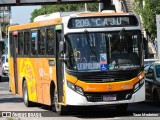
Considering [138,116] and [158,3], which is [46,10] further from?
[138,116]

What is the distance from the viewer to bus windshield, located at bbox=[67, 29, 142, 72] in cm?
1522

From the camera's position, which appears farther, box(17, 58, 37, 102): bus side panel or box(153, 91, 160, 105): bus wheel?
box(153, 91, 160, 105): bus wheel

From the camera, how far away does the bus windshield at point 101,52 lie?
599 inches

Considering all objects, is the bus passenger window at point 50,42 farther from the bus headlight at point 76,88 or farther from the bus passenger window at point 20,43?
the bus passenger window at point 20,43

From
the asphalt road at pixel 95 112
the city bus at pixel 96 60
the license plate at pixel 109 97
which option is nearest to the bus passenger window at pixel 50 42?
the city bus at pixel 96 60

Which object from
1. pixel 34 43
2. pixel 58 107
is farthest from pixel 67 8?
pixel 58 107

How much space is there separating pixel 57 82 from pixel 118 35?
217 centimetres

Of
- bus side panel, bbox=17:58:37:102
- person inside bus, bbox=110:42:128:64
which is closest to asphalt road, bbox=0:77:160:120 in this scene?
bus side panel, bbox=17:58:37:102

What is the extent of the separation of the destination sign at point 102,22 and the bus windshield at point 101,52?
251 millimetres

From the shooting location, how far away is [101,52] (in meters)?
15.3

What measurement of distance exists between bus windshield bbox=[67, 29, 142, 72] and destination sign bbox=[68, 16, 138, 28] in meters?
0.25

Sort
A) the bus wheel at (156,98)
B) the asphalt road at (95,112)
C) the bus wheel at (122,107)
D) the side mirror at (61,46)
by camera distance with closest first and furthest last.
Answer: the side mirror at (61,46)
the asphalt road at (95,112)
the bus wheel at (122,107)
the bus wheel at (156,98)

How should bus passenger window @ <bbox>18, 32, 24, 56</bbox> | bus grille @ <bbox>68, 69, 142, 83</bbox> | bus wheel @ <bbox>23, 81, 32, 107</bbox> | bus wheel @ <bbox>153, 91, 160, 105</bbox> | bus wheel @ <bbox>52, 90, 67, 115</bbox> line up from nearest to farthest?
bus grille @ <bbox>68, 69, 142, 83</bbox> < bus wheel @ <bbox>52, 90, 67, 115</bbox> < bus wheel @ <bbox>153, 91, 160, 105</bbox> < bus wheel @ <bbox>23, 81, 32, 107</bbox> < bus passenger window @ <bbox>18, 32, 24, 56</bbox>

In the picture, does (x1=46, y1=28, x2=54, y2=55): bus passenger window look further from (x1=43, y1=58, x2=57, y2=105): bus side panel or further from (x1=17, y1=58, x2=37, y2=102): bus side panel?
(x1=17, y1=58, x2=37, y2=102): bus side panel
